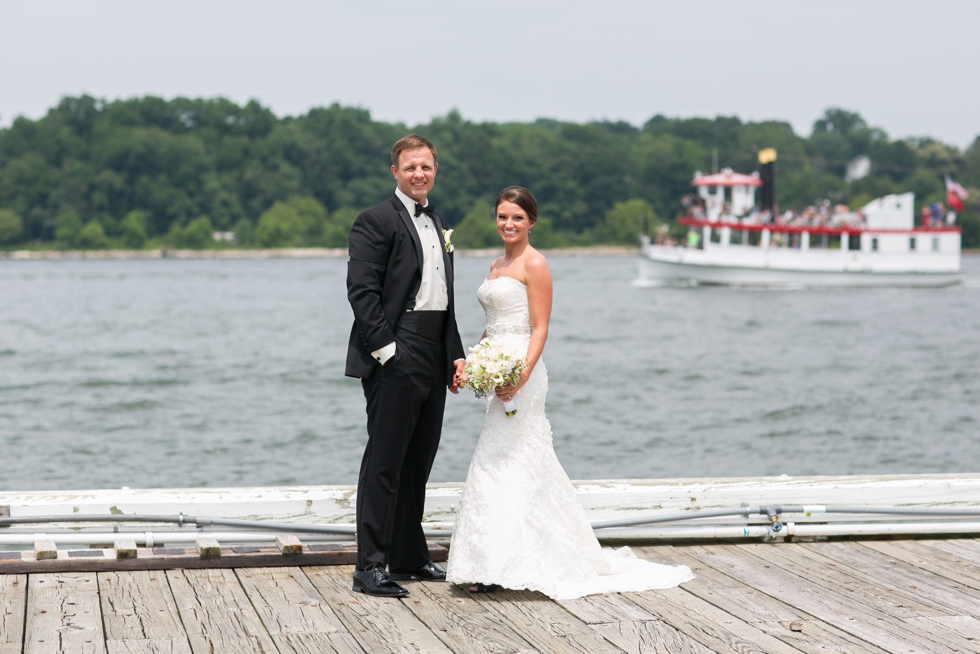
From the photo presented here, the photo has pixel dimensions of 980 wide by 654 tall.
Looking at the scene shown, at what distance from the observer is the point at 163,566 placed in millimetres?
4820

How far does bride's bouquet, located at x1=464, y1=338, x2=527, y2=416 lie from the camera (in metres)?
4.68

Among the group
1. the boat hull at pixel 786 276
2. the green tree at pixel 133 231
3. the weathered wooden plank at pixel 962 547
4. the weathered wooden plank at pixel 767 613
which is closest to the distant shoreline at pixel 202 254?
the green tree at pixel 133 231

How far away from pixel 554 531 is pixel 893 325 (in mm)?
40228

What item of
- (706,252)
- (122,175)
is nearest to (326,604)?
(706,252)

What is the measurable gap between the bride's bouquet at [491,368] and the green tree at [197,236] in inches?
4437

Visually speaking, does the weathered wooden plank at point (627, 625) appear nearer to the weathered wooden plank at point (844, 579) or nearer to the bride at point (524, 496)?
the bride at point (524, 496)

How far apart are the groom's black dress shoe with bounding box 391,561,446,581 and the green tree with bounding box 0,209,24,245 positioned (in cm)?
11709

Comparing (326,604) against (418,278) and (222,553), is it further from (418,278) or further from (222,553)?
(418,278)

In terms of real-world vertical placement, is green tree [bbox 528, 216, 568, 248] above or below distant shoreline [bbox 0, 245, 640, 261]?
above

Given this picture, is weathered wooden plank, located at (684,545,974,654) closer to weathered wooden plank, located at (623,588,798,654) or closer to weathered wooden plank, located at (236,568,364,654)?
weathered wooden plank, located at (623,588,798,654)

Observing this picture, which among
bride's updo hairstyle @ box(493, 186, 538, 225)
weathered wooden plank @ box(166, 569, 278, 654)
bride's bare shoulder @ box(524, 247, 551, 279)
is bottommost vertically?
weathered wooden plank @ box(166, 569, 278, 654)

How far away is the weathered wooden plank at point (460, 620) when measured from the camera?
4023mm

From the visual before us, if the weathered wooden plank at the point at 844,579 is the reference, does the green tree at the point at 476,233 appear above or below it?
below

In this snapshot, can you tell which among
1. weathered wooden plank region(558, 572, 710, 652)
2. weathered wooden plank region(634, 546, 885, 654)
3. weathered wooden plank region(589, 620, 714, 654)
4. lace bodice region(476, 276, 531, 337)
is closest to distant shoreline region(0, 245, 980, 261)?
lace bodice region(476, 276, 531, 337)
